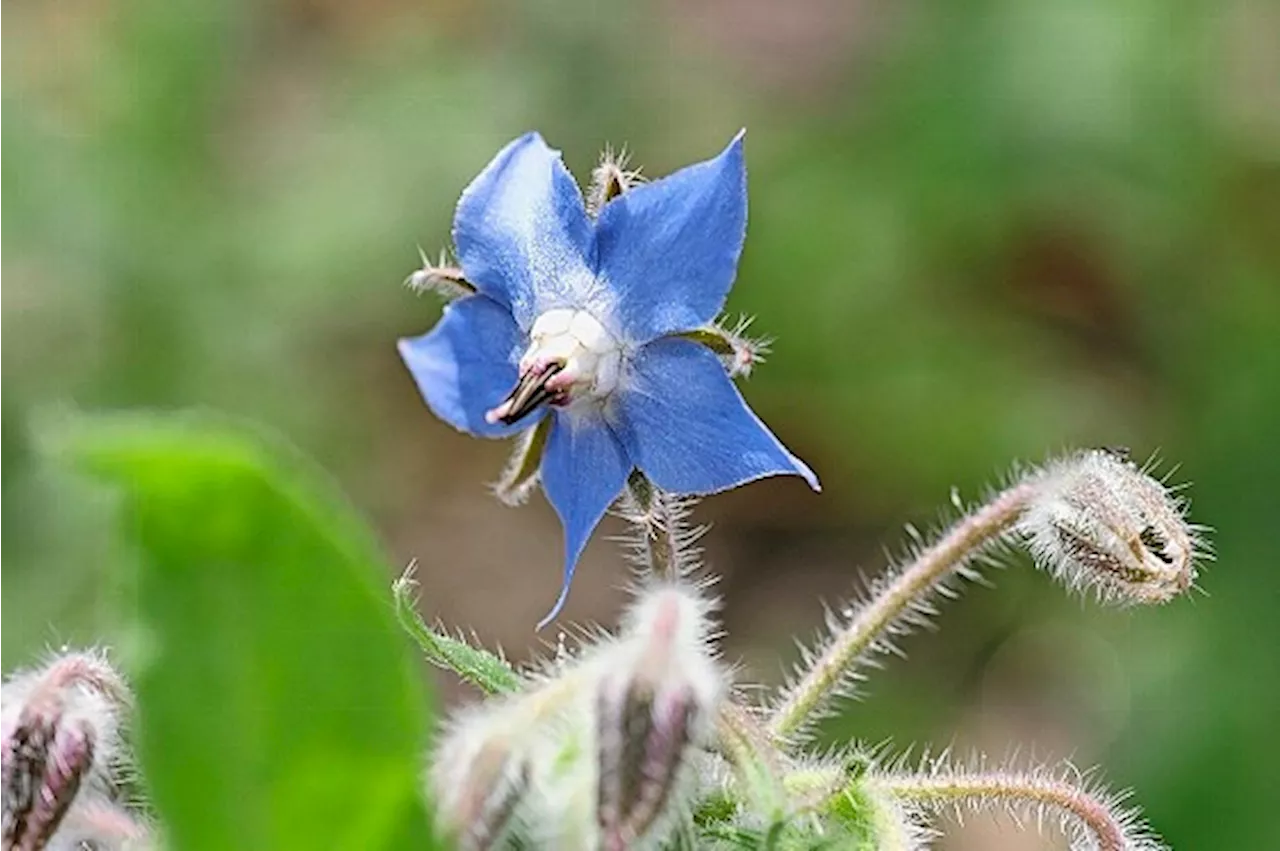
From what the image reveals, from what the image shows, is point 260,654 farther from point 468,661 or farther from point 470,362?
point 470,362

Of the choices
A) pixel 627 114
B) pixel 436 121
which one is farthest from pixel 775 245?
pixel 436 121

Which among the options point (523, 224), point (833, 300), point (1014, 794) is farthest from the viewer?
point (833, 300)

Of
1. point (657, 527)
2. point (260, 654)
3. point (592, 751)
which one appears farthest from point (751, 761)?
point (260, 654)

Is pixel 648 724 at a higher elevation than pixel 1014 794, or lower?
lower

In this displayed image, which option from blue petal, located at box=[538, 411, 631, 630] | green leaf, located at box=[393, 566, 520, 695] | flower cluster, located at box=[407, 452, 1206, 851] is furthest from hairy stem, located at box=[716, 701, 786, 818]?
blue petal, located at box=[538, 411, 631, 630]

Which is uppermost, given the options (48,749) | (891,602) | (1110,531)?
(1110,531)

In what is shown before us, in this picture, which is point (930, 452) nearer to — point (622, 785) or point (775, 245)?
point (775, 245)

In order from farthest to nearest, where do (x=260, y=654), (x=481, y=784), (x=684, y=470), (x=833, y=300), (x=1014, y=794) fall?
(x=833, y=300) → (x=684, y=470) → (x=1014, y=794) → (x=481, y=784) → (x=260, y=654)
